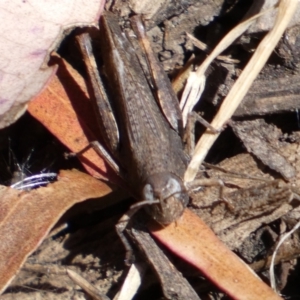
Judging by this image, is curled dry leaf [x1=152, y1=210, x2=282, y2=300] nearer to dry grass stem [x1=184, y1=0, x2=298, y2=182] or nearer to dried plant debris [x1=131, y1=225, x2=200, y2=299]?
dried plant debris [x1=131, y1=225, x2=200, y2=299]

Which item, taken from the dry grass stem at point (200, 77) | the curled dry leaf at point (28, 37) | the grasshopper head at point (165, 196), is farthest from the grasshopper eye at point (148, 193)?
the curled dry leaf at point (28, 37)

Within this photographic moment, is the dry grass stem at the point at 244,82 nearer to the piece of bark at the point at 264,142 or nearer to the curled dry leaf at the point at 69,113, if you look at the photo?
the piece of bark at the point at 264,142

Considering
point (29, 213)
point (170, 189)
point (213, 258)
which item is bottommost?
point (29, 213)

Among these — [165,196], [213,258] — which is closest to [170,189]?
[165,196]

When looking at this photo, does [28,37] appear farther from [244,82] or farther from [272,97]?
[272,97]

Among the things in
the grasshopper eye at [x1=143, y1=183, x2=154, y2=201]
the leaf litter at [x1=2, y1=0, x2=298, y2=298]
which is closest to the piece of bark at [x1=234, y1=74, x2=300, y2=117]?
the leaf litter at [x1=2, y1=0, x2=298, y2=298]
